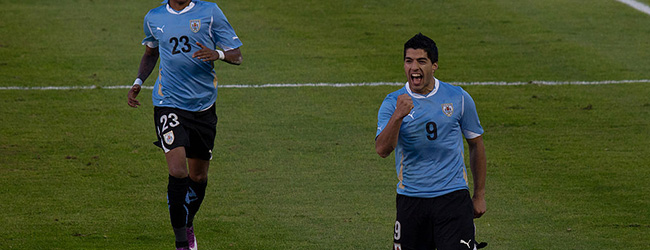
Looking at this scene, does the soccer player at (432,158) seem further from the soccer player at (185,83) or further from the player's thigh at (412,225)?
the soccer player at (185,83)

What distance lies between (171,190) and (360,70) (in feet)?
25.0

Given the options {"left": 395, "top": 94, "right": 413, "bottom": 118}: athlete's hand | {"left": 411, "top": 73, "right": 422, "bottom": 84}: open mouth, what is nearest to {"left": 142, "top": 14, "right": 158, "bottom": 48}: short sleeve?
{"left": 411, "top": 73, "right": 422, "bottom": 84}: open mouth

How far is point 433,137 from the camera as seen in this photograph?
696 cm

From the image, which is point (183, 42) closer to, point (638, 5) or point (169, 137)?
point (169, 137)

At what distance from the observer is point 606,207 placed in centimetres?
1020

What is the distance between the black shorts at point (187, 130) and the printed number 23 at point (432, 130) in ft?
9.36

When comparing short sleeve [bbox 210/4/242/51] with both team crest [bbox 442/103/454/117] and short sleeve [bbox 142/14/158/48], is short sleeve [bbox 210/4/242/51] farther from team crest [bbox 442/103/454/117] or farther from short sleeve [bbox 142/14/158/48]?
team crest [bbox 442/103/454/117]

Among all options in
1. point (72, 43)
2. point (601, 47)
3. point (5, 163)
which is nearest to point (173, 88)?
point (5, 163)

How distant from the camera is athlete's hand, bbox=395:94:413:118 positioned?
6.42 meters

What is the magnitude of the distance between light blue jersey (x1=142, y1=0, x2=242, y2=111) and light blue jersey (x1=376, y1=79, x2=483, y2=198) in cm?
272

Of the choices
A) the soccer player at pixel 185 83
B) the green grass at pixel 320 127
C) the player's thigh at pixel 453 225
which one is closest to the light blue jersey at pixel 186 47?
the soccer player at pixel 185 83

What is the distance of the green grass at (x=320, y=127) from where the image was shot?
32.3 feet

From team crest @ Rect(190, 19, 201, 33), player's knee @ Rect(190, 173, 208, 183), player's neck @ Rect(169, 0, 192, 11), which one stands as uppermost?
player's neck @ Rect(169, 0, 192, 11)

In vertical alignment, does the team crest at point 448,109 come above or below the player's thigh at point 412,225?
above
